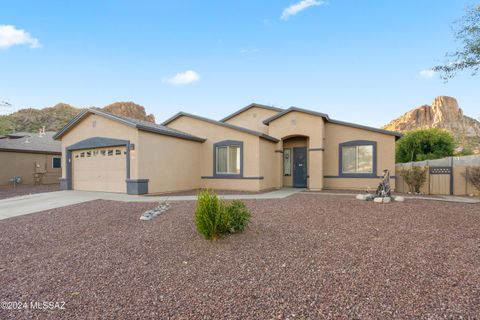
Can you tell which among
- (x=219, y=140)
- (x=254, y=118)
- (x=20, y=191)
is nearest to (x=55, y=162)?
→ (x=20, y=191)

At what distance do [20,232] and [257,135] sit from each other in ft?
31.1

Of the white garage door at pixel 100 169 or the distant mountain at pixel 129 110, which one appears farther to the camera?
the distant mountain at pixel 129 110

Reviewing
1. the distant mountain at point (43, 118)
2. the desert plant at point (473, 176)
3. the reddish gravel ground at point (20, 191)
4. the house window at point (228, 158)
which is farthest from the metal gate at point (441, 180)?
the distant mountain at point (43, 118)

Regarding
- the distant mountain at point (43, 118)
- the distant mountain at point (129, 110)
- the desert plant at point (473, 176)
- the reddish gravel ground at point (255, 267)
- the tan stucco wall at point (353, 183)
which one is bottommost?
the reddish gravel ground at point (255, 267)

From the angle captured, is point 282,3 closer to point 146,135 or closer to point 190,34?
point 190,34

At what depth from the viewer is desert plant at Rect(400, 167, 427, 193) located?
12.1m

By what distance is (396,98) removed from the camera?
20.9 metres

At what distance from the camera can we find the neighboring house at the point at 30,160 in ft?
60.1

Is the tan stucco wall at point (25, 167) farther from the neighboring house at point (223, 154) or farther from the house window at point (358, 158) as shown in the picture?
the house window at point (358, 158)

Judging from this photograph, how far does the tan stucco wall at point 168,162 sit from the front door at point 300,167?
5694mm

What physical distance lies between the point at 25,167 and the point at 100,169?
11.3 m

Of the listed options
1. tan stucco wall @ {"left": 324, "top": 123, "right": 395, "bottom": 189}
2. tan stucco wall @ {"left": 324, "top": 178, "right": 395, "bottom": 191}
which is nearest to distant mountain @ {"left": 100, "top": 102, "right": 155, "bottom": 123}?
tan stucco wall @ {"left": 324, "top": 123, "right": 395, "bottom": 189}

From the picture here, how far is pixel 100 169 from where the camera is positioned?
12906 mm

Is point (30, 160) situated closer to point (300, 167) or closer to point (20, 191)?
point (20, 191)
